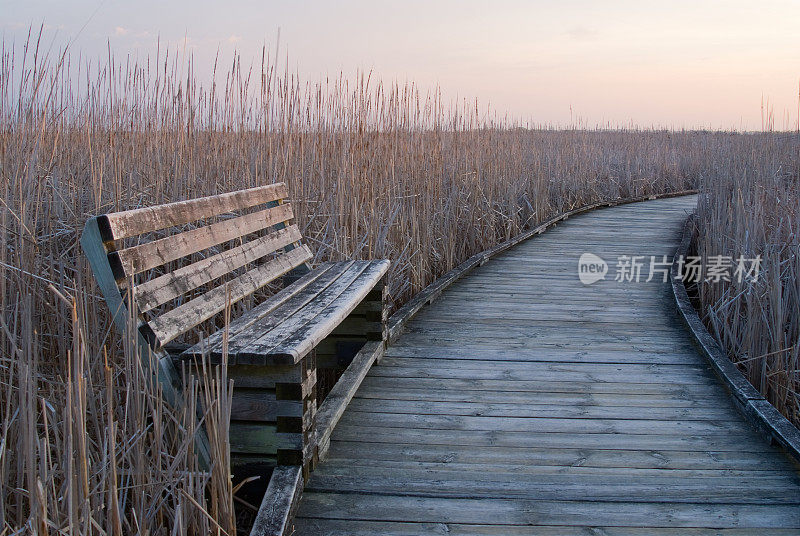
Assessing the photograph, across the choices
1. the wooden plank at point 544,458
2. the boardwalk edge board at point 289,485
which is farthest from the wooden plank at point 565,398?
the wooden plank at point 544,458

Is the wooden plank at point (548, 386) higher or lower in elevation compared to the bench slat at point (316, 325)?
lower

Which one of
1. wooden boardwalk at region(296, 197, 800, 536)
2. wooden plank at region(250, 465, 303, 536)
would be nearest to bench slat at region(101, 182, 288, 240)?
wooden plank at region(250, 465, 303, 536)

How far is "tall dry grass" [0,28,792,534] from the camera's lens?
1.40 metres

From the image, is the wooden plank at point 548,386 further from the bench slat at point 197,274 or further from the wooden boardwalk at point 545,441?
the bench slat at point 197,274

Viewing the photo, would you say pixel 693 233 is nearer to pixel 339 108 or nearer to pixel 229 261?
pixel 339 108

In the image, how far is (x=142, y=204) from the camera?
9.80 ft

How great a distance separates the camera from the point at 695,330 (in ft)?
10.7

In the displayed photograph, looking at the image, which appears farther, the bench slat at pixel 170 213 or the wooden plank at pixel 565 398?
the wooden plank at pixel 565 398

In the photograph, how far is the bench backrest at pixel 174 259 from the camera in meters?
1.56

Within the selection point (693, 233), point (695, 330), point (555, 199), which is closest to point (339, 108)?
point (695, 330)

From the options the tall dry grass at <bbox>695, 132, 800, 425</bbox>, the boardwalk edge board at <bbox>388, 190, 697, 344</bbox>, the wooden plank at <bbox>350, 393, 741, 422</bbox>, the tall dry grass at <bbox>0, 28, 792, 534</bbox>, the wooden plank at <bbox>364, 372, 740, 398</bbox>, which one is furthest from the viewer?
the boardwalk edge board at <bbox>388, 190, 697, 344</bbox>

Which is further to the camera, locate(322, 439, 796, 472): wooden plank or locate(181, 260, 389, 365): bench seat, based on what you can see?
locate(322, 439, 796, 472): wooden plank

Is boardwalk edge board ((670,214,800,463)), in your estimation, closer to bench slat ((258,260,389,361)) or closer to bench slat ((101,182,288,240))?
bench slat ((258,260,389,361))

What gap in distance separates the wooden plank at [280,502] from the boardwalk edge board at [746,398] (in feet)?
4.62
